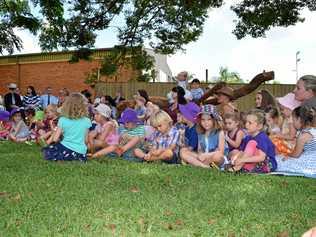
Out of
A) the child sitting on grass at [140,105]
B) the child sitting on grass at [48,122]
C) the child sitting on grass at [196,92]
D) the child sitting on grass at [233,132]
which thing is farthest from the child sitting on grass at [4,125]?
the child sitting on grass at [233,132]

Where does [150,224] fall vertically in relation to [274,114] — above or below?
below

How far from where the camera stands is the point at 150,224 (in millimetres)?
4477

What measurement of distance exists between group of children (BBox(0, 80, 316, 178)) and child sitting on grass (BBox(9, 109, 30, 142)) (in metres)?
3.49

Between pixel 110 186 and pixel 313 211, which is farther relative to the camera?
pixel 110 186

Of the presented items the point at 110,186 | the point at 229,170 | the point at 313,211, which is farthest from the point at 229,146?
the point at 313,211

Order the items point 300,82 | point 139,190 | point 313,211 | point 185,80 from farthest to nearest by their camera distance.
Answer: point 185,80, point 300,82, point 139,190, point 313,211

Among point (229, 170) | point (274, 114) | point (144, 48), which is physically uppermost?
point (144, 48)

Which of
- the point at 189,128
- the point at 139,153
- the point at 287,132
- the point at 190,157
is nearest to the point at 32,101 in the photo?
the point at 139,153

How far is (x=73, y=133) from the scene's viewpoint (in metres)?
8.93

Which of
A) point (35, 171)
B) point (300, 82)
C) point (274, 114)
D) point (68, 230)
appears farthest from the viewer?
point (274, 114)

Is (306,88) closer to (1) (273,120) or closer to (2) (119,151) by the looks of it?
(1) (273,120)

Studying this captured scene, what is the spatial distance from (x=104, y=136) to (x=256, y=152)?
126 inches

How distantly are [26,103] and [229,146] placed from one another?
12.3 meters

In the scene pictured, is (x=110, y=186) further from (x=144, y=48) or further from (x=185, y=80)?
(x=144, y=48)
